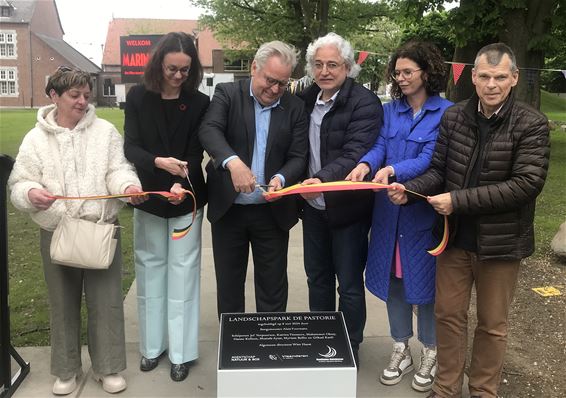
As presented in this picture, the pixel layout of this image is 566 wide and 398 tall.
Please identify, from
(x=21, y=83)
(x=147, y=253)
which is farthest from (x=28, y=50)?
(x=147, y=253)

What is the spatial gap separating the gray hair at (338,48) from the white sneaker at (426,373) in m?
1.83

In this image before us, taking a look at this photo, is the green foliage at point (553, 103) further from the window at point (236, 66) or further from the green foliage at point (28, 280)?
the green foliage at point (28, 280)

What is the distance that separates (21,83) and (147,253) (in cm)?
5842

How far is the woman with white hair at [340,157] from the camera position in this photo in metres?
3.11

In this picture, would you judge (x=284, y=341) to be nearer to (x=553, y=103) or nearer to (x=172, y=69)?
(x=172, y=69)

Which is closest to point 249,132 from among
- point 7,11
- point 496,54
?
point 496,54

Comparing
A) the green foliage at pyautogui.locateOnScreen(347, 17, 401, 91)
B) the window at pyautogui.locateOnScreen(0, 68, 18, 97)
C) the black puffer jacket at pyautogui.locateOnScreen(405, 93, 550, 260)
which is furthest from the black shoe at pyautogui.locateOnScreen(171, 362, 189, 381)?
the window at pyautogui.locateOnScreen(0, 68, 18, 97)

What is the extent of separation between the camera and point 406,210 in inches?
126

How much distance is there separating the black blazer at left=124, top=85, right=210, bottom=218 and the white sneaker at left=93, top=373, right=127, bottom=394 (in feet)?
3.48

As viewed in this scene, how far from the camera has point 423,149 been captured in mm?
3105

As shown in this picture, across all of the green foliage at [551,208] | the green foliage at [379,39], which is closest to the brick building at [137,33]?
the green foliage at [379,39]

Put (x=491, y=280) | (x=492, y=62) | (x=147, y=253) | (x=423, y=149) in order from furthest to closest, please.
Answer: (x=147, y=253)
(x=423, y=149)
(x=491, y=280)
(x=492, y=62)

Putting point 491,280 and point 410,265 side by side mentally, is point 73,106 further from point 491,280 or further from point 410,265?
point 491,280

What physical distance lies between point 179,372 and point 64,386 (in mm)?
692
